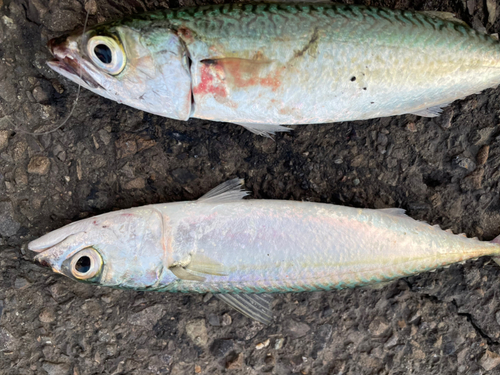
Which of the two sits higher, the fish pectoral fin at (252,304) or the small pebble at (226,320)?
the fish pectoral fin at (252,304)

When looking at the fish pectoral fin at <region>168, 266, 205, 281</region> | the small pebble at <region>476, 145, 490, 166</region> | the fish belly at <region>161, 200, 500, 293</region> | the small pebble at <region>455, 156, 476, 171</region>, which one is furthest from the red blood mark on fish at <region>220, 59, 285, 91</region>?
the small pebble at <region>476, 145, 490, 166</region>

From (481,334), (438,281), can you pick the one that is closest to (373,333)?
(438,281)

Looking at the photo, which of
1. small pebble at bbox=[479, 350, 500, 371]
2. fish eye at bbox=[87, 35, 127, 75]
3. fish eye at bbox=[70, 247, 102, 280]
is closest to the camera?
fish eye at bbox=[87, 35, 127, 75]

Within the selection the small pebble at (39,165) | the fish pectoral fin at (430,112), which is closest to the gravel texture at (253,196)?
the small pebble at (39,165)

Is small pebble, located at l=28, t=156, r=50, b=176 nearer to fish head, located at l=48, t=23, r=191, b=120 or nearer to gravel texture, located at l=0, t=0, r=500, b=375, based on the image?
gravel texture, located at l=0, t=0, r=500, b=375

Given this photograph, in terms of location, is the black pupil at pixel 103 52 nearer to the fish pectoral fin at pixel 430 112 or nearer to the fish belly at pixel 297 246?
the fish belly at pixel 297 246

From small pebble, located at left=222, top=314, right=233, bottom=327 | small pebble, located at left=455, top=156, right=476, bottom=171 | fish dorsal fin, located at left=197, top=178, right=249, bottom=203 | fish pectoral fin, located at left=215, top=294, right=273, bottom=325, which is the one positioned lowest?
small pebble, located at left=222, top=314, right=233, bottom=327

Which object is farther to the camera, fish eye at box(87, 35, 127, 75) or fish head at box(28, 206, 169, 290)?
fish head at box(28, 206, 169, 290)
